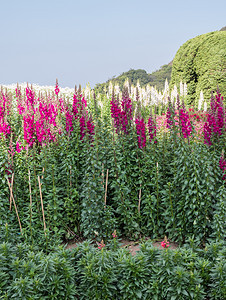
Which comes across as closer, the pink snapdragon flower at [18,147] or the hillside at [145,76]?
the pink snapdragon flower at [18,147]

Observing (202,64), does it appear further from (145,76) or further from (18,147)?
(145,76)

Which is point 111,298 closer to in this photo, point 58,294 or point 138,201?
point 58,294

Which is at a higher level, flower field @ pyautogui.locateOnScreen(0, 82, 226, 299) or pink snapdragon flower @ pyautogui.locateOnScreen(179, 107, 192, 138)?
pink snapdragon flower @ pyautogui.locateOnScreen(179, 107, 192, 138)

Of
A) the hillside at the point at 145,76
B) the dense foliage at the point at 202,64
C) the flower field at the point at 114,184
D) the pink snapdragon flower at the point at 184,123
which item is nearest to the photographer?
the flower field at the point at 114,184

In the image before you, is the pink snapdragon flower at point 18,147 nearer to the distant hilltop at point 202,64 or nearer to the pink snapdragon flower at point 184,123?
the pink snapdragon flower at point 184,123

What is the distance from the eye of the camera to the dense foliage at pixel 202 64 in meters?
12.9

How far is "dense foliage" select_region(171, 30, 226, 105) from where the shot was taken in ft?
42.4

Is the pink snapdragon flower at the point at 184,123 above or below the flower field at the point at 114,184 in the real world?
above

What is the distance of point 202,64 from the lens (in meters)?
13.8

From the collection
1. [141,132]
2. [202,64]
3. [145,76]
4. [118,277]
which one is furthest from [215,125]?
[145,76]

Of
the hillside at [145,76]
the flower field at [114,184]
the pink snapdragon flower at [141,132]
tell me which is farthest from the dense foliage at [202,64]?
the hillside at [145,76]

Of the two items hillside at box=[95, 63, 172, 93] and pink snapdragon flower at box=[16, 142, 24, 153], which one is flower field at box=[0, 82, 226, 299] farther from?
hillside at box=[95, 63, 172, 93]

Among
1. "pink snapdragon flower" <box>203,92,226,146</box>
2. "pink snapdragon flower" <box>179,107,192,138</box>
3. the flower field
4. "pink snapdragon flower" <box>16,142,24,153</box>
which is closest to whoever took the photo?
the flower field

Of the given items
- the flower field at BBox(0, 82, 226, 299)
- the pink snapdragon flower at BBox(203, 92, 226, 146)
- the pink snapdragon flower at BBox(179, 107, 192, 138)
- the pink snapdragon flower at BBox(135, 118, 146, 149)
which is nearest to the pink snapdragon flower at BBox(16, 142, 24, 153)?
the flower field at BBox(0, 82, 226, 299)
